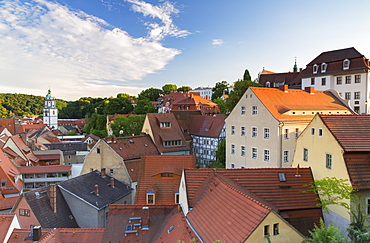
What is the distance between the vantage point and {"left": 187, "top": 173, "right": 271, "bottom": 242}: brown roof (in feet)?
29.2

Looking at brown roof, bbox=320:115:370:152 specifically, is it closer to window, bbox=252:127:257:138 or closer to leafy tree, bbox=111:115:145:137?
window, bbox=252:127:257:138

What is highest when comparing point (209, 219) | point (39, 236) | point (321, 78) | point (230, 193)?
point (321, 78)

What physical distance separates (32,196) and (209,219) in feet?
64.8

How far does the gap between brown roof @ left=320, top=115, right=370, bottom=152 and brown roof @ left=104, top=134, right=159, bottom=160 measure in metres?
20.2

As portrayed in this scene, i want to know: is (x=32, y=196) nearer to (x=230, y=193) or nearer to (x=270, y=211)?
(x=230, y=193)

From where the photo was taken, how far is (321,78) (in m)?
43.4

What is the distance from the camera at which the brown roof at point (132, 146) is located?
32562mm

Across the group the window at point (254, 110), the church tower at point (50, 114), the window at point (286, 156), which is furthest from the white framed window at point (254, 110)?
the church tower at point (50, 114)

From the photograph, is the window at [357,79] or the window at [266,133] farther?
the window at [357,79]

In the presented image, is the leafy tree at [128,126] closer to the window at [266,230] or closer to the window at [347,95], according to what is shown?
the window at [347,95]

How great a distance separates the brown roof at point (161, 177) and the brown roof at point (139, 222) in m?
4.63

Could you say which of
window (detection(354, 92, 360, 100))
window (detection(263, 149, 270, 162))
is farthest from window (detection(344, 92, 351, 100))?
window (detection(263, 149, 270, 162))

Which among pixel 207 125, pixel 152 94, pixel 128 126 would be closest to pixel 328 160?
pixel 207 125

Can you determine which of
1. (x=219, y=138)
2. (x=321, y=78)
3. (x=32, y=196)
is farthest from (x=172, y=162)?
(x=321, y=78)
